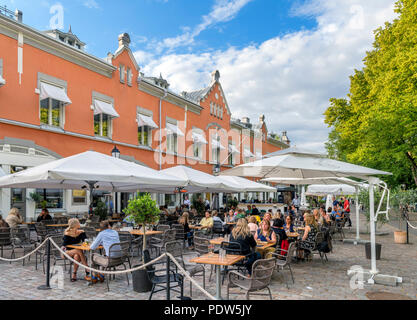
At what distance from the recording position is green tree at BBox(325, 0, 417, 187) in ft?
55.2

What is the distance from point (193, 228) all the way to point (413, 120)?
46.0 ft

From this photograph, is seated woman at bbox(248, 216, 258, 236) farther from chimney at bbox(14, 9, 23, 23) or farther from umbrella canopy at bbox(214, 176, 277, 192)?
chimney at bbox(14, 9, 23, 23)

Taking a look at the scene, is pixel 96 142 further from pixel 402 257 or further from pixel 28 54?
pixel 402 257

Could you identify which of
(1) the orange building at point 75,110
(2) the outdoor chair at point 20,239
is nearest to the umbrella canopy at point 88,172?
(2) the outdoor chair at point 20,239

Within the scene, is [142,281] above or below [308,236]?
below

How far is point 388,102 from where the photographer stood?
18109 millimetres

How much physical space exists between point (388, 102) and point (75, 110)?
17114 millimetres

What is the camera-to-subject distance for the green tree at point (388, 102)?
16.8 metres

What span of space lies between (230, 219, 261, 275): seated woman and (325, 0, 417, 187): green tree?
1377cm

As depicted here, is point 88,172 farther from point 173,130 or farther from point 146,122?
point 173,130

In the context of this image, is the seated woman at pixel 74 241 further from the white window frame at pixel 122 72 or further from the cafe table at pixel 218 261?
the white window frame at pixel 122 72

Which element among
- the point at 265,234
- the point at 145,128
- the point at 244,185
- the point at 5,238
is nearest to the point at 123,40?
the point at 145,128

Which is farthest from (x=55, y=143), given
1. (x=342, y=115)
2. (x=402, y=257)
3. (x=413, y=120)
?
(x=342, y=115)

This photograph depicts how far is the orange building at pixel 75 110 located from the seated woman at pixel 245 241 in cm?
1171
